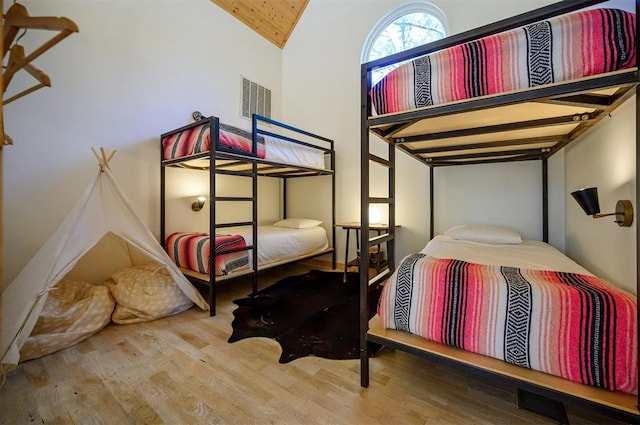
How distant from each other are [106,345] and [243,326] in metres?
0.89

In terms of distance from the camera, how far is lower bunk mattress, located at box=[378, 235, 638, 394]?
3.17 ft

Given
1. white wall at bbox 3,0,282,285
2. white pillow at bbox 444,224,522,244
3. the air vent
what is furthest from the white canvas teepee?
white pillow at bbox 444,224,522,244

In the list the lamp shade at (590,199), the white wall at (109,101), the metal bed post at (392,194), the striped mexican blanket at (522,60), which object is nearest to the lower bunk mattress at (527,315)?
the lamp shade at (590,199)

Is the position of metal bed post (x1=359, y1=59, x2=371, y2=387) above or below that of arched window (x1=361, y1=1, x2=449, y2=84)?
below

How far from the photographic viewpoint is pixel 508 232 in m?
2.36

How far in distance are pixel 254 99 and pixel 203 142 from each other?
2025mm

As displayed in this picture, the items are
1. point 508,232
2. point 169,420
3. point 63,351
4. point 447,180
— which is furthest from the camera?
point 447,180

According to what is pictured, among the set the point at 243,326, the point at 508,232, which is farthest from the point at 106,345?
the point at 508,232

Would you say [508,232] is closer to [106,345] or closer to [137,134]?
[106,345]

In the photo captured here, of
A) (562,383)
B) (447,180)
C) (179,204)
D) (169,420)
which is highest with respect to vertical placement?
(447,180)

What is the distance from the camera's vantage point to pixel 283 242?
10.2 ft

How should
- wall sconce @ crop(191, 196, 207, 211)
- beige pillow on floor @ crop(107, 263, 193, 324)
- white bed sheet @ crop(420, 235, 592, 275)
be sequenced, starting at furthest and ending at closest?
wall sconce @ crop(191, 196, 207, 211) < beige pillow on floor @ crop(107, 263, 193, 324) < white bed sheet @ crop(420, 235, 592, 275)

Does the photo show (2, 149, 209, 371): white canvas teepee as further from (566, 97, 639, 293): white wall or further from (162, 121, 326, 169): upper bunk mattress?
(566, 97, 639, 293): white wall

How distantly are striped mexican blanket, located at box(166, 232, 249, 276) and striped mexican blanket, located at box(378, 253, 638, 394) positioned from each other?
160 cm
